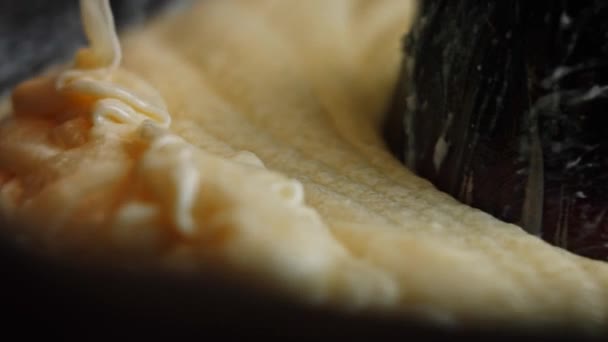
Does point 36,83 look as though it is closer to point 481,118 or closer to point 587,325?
point 481,118

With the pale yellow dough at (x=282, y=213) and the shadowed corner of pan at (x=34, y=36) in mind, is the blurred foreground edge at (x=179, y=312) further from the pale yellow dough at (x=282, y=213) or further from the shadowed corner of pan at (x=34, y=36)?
the shadowed corner of pan at (x=34, y=36)

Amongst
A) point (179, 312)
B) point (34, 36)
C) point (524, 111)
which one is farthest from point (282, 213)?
point (34, 36)

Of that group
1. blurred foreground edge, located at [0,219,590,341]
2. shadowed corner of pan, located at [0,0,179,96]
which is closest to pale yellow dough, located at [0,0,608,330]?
blurred foreground edge, located at [0,219,590,341]

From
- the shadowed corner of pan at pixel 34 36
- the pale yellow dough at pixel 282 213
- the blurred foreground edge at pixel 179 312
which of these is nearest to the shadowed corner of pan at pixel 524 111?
the pale yellow dough at pixel 282 213

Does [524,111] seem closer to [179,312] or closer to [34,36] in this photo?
[179,312]

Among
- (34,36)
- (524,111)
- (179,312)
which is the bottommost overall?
(179,312)

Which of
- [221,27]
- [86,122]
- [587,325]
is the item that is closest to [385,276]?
[587,325]
